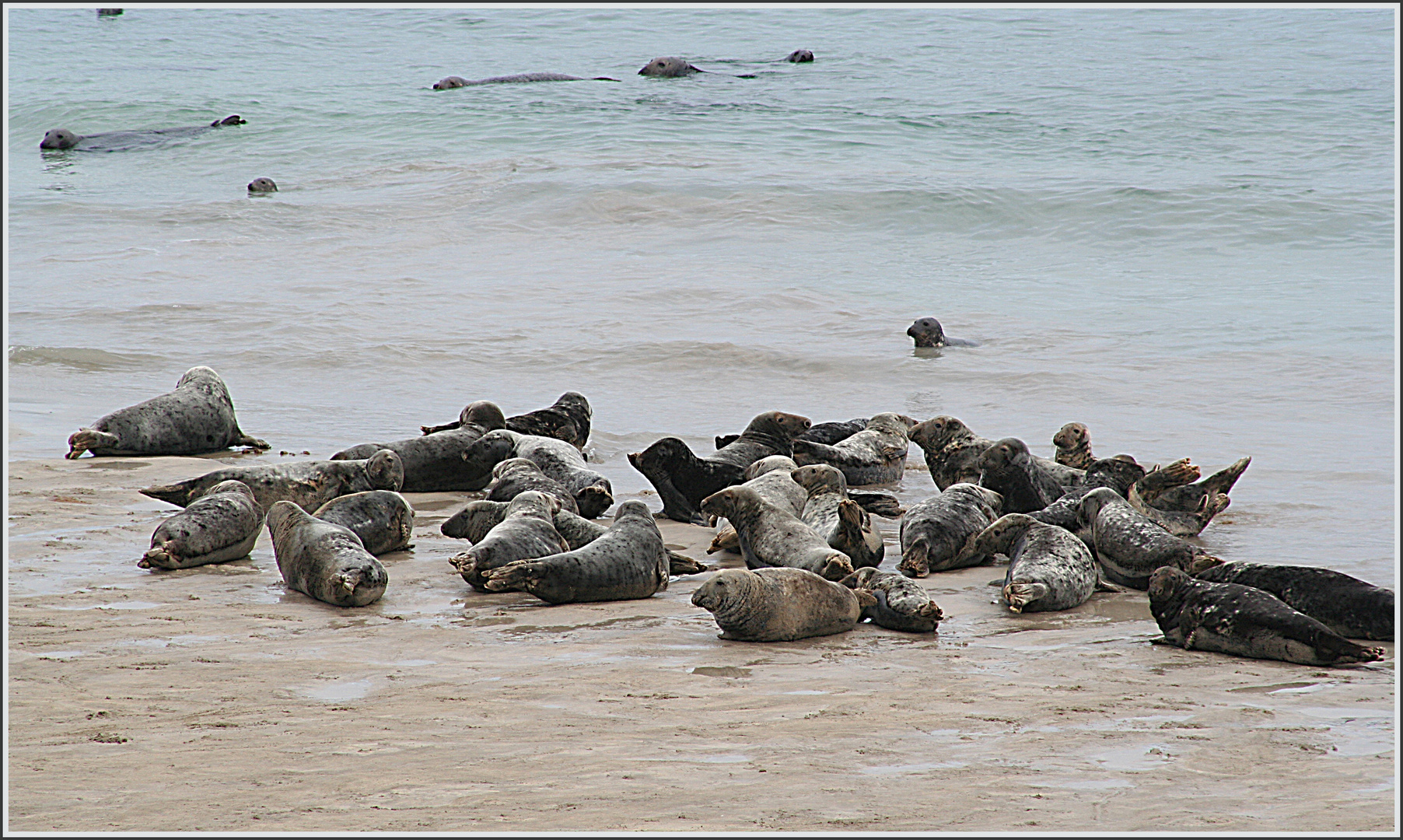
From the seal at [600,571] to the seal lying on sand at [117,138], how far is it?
2154 cm

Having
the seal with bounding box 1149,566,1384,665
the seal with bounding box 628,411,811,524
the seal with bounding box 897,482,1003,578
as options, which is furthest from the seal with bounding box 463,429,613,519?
the seal with bounding box 1149,566,1384,665

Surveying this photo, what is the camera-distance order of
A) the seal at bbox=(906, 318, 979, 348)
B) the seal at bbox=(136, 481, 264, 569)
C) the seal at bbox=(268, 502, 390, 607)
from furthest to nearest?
the seal at bbox=(906, 318, 979, 348) < the seal at bbox=(136, 481, 264, 569) < the seal at bbox=(268, 502, 390, 607)

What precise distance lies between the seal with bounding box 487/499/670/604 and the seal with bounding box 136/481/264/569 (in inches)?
45.3

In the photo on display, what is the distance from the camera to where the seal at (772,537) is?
4641mm

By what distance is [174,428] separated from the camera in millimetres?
6887

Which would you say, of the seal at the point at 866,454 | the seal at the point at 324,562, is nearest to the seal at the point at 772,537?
the seal at the point at 866,454

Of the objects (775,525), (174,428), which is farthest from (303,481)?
(775,525)

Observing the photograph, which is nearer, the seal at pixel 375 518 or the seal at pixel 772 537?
the seal at pixel 772 537

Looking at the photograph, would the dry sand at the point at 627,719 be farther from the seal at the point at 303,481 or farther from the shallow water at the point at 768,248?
the shallow water at the point at 768,248

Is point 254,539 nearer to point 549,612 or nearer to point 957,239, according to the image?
point 549,612

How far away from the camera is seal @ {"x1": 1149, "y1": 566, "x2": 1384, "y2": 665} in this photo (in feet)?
12.2

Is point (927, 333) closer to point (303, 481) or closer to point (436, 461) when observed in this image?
point (436, 461)

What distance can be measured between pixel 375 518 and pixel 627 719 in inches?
90.3

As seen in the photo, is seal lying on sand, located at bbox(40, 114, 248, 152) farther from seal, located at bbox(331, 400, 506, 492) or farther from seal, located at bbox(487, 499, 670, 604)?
seal, located at bbox(487, 499, 670, 604)
